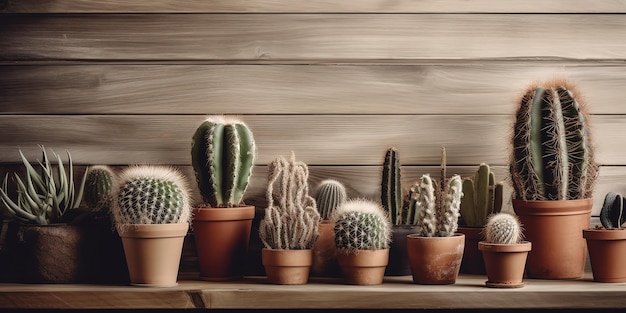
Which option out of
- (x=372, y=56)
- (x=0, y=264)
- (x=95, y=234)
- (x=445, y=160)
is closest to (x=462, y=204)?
(x=445, y=160)

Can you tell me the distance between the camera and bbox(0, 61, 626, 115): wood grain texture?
212cm

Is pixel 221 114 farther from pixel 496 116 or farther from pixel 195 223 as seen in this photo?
pixel 496 116

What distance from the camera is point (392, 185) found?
1.94 m

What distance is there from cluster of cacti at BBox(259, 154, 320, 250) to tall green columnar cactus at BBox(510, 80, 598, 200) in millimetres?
579

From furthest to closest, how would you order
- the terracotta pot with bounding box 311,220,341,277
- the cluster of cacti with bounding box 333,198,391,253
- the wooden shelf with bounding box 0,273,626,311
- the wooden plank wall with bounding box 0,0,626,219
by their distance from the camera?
1. the wooden plank wall with bounding box 0,0,626,219
2. the terracotta pot with bounding box 311,220,341,277
3. the cluster of cacti with bounding box 333,198,391,253
4. the wooden shelf with bounding box 0,273,626,311

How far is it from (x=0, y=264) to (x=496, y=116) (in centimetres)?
147

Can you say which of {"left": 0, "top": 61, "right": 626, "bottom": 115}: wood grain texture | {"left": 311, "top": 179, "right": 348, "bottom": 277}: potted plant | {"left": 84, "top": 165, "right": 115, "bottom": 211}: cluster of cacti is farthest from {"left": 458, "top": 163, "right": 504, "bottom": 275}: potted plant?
{"left": 84, "top": 165, "right": 115, "bottom": 211}: cluster of cacti

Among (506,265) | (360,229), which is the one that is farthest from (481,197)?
(360,229)

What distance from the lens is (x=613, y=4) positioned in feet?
6.98

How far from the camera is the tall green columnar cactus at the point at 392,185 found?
1.93 metres

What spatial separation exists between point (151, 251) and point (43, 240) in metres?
0.29

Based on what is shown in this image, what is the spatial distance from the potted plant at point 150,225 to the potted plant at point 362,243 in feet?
1.33

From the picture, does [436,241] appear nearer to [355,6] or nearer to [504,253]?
[504,253]

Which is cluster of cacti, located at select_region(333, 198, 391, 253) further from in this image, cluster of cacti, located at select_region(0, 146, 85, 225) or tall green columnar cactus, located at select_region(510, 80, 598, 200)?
cluster of cacti, located at select_region(0, 146, 85, 225)
